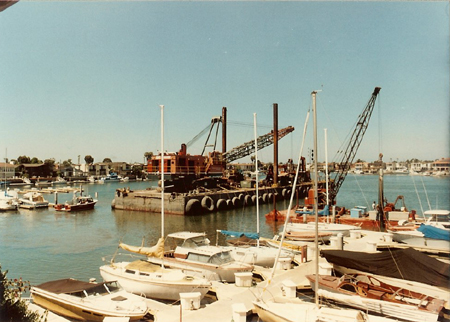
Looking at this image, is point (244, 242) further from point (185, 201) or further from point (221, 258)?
point (185, 201)

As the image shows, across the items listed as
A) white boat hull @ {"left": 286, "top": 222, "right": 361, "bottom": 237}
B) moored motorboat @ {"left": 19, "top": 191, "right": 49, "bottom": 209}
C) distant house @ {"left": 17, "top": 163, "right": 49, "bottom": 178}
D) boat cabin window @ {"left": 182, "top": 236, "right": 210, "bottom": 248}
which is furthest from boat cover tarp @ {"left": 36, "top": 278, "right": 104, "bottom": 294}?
distant house @ {"left": 17, "top": 163, "right": 49, "bottom": 178}

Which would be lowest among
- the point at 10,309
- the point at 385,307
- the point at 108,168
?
the point at 385,307

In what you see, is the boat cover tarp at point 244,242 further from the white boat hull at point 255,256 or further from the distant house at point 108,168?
the distant house at point 108,168

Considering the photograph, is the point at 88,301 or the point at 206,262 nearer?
the point at 88,301

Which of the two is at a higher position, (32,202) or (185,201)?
(185,201)

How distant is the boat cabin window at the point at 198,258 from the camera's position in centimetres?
1644

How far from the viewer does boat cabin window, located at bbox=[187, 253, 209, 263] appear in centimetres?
1644

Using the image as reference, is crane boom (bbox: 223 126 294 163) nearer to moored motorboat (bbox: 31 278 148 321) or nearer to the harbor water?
the harbor water

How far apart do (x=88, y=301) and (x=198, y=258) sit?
5992 millimetres

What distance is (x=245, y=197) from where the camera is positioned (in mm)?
53062

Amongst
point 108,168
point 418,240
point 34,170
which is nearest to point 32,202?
point 418,240

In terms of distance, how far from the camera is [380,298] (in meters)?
10.5

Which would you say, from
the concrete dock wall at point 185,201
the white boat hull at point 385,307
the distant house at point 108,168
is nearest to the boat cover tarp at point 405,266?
the white boat hull at point 385,307

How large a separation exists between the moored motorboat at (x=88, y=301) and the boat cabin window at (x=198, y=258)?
13.8 ft
